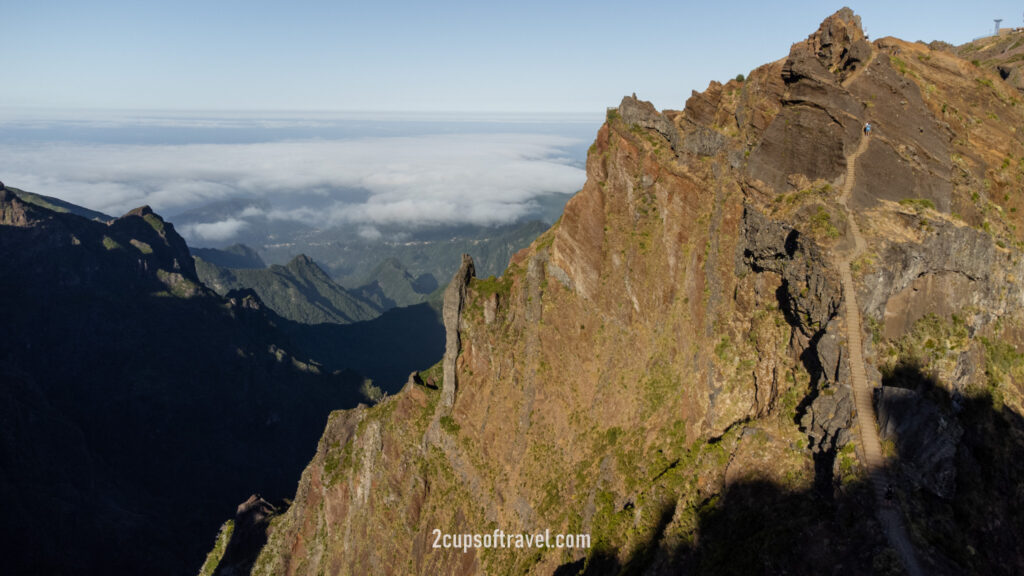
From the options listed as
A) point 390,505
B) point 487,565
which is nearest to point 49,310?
point 390,505

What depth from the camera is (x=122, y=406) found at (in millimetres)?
156500

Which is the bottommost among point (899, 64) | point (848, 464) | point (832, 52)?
point (848, 464)

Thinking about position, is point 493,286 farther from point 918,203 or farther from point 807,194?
point 918,203

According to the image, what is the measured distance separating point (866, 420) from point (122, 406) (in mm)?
186242

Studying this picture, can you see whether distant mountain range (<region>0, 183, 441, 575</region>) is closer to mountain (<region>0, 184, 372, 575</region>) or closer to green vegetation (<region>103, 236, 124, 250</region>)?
mountain (<region>0, 184, 372, 575</region>)

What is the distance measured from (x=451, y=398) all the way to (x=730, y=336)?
32.4 metres

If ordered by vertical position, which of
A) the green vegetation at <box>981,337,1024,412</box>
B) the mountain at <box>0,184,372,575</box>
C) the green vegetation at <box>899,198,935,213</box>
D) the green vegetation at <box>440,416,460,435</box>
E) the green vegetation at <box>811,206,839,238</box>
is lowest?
the mountain at <box>0,184,372,575</box>

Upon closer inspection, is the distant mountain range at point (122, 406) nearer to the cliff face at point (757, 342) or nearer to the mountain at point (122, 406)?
the mountain at point (122, 406)

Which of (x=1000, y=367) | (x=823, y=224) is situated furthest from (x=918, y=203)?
(x=1000, y=367)

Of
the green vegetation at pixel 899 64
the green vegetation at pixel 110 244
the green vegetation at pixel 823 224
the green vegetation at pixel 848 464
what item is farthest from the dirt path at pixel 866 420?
the green vegetation at pixel 110 244

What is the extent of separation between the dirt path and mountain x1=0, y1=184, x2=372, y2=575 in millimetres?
135558

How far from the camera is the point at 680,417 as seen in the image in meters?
39.4

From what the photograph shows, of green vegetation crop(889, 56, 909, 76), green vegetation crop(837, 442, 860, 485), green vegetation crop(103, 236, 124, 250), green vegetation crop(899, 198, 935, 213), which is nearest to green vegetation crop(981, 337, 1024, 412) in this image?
green vegetation crop(899, 198, 935, 213)

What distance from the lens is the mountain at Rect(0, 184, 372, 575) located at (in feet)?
375
